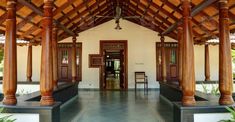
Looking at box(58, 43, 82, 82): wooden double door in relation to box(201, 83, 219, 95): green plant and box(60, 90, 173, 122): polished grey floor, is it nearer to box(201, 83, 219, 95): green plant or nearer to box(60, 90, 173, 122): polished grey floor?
box(60, 90, 173, 122): polished grey floor

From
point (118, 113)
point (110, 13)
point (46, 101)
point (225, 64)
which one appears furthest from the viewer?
point (110, 13)

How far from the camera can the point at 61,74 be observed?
43.8 feet

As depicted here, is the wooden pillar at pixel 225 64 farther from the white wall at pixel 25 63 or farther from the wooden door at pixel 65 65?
the white wall at pixel 25 63

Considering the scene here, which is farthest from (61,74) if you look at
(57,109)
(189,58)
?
(189,58)

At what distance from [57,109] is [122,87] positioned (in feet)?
29.5

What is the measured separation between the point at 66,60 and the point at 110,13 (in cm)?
314

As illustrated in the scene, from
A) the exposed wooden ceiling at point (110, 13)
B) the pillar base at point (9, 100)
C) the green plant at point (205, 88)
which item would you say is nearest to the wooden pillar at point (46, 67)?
the pillar base at point (9, 100)

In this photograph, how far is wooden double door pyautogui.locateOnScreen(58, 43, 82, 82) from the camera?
13.3m

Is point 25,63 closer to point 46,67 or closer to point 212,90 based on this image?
point 46,67

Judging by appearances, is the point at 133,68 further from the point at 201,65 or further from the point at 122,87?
the point at 201,65

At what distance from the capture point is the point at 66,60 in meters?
13.4

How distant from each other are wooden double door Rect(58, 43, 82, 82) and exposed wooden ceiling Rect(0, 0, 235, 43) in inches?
26.8

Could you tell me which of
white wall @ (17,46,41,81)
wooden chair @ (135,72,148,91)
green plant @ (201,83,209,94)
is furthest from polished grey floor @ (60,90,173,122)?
white wall @ (17,46,41,81)

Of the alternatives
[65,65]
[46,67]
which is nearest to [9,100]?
→ [46,67]
